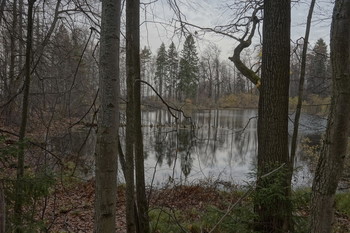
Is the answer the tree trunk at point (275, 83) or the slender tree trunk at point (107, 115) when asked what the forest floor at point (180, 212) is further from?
the slender tree trunk at point (107, 115)

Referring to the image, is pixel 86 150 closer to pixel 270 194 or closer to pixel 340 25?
pixel 270 194

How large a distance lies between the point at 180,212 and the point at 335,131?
4.59m

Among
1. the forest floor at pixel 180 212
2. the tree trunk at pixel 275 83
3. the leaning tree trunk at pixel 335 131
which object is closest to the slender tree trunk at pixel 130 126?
the forest floor at pixel 180 212

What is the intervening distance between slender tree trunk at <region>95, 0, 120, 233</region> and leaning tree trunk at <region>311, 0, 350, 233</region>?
3.62 feet

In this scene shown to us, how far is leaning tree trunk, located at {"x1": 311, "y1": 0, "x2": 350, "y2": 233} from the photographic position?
1.37 m

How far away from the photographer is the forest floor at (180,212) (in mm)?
2986

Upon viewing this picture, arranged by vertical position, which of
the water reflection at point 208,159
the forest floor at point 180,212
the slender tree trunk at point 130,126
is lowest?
the water reflection at point 208,159

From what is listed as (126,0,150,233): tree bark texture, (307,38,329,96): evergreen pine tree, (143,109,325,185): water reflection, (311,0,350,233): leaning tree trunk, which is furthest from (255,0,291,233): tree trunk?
(143,109,325,185): water reflection

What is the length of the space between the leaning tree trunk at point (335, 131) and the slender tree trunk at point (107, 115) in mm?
1104

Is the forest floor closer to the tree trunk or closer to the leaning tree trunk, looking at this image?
the tree trunk

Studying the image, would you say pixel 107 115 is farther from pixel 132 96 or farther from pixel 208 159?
pixel 208 159

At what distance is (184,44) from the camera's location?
367 centimetres

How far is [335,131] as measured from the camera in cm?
143

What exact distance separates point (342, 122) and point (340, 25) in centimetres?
49
